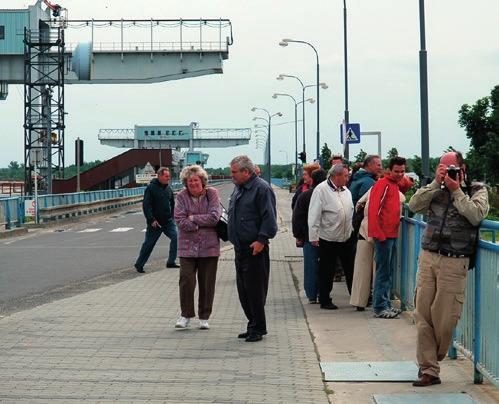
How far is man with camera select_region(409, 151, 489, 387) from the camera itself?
7.13m

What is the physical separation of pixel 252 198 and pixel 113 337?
1997mm

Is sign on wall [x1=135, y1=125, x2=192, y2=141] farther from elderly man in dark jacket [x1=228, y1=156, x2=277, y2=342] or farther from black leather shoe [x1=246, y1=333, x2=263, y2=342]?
black leather shoe [x1=246, y1=333, x2=263, y2=342]

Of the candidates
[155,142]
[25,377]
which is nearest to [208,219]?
[25,377]

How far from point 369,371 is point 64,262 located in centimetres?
1289

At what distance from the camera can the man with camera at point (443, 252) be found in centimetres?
713

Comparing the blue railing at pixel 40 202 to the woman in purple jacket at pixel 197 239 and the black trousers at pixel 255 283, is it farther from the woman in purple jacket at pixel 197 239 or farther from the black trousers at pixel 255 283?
the black trousers at pixel 255 283

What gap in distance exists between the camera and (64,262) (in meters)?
20.1

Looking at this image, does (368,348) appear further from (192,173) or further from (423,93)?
(423,93)

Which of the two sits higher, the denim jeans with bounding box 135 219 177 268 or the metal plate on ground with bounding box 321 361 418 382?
the denim jeans with bounding box 135 219 177 268

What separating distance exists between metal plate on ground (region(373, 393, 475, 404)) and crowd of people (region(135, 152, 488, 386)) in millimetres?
370

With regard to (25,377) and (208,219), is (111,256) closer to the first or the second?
(208,219)

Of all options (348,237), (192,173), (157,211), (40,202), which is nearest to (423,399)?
(192,173)

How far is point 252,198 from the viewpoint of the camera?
32.1 ft

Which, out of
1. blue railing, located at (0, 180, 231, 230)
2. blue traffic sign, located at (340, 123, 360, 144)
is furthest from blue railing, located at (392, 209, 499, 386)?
blue railing, located at (0, 180, 231, 230)
